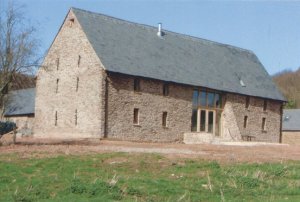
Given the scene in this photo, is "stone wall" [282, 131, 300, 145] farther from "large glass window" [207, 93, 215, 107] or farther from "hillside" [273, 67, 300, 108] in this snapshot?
"hillside" [273, 67, 300, 108]

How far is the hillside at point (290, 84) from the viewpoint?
326 ft

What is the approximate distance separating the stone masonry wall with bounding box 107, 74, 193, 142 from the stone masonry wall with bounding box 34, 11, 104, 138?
1.18 m

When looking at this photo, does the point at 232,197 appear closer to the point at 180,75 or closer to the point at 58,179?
the point at 58,179

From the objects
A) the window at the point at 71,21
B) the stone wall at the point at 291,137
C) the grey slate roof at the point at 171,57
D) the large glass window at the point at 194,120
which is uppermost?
the window at the point at 71,21

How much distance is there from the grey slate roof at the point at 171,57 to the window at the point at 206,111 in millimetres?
986

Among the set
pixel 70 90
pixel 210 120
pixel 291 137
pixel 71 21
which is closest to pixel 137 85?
pixel 70 90

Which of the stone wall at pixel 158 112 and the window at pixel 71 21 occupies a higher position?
the window at pixel 71 21

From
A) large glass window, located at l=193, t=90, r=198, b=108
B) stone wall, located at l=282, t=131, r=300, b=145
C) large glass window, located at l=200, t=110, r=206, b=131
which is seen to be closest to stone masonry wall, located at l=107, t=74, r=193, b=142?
large glass window, located at l=193, t=90, r=198, b=108

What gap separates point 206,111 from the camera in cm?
4425

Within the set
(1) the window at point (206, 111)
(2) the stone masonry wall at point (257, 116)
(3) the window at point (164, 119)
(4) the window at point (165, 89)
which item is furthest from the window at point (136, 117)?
(2) the stone masonry wall at point (257, 116)

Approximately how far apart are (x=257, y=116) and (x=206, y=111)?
6194 mm

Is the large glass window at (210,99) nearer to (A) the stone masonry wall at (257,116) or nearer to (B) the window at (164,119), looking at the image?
(A) the stone masonry wall at (257,116)

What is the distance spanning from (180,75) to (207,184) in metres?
28.3

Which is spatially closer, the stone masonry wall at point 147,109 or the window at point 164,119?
the stone masonry wall at point 147,109
